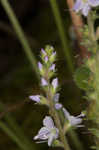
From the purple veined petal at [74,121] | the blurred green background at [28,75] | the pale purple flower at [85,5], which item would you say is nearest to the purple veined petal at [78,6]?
the pale purple flower at [85,5]

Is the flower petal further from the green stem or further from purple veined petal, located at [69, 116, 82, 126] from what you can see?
the green stem

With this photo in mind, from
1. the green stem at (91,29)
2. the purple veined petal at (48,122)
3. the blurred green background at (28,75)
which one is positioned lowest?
the blurred green background at (28,75)

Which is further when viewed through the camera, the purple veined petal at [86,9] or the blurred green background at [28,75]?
the blurred green background at [28,75]

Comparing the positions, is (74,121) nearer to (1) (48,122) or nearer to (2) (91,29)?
(1) (48,122)

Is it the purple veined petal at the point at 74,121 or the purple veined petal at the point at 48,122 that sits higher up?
the purple veined petal at the point at 48,122

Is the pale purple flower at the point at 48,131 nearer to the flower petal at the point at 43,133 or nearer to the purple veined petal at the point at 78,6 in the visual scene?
the flower petal at the point at 43,133

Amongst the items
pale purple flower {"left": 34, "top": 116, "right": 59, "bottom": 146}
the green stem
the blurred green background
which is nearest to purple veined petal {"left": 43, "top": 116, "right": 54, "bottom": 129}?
pale purple flower {"left": 34, "top": 116, "right": 59, "bottom": 146}

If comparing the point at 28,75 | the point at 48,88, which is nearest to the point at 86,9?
the point at 48,88

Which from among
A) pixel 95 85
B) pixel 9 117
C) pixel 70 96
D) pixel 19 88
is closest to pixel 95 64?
pixel 95 85
